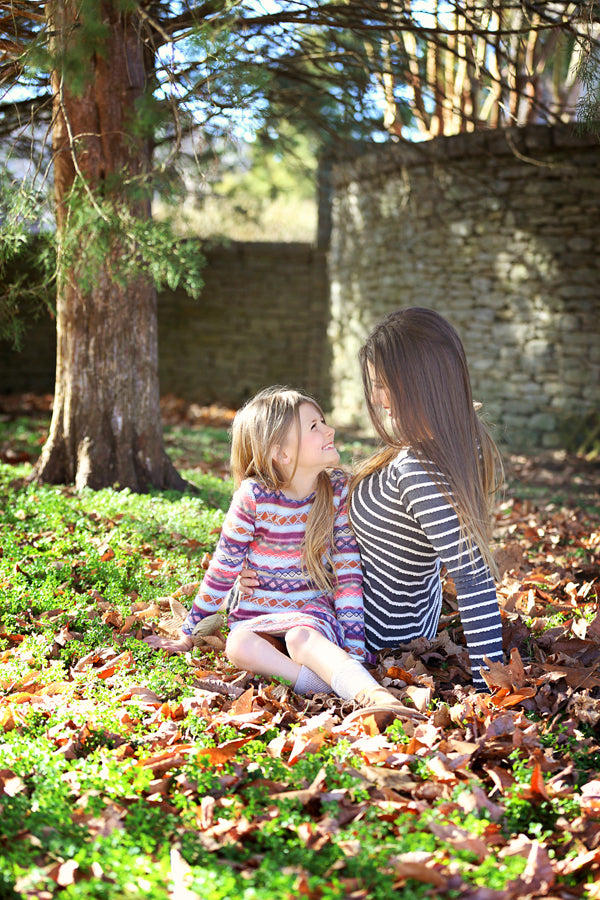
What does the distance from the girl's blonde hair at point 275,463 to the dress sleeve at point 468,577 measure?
442mm

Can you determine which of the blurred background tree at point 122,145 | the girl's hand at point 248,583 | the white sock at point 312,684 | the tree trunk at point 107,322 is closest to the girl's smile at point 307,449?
the girl's hand at point 248,583

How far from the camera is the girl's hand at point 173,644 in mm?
3018

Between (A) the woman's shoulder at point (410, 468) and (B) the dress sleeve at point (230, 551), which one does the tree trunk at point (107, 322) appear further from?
(A) the woman's shoulder at point (410, 468)

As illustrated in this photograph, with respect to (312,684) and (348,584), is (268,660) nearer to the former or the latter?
(312,684)

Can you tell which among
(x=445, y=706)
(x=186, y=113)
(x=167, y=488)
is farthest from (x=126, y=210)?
(x=445, y=706)

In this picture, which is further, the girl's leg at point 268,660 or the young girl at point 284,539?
the young girl at point 284,539

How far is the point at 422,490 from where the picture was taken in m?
2.70

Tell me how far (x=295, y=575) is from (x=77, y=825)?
131 centimetres

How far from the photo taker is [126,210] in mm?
4375

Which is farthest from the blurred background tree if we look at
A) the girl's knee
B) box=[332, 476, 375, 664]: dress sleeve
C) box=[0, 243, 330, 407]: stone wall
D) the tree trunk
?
box=[0, 243, 330, 407]: stone wall

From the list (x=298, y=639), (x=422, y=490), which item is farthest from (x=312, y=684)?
(x=422, y=490)

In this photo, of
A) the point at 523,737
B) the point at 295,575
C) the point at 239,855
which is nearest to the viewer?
the point at 239,855

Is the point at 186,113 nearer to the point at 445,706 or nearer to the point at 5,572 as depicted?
the point at 5,572

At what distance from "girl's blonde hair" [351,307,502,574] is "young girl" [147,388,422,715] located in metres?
0.33
